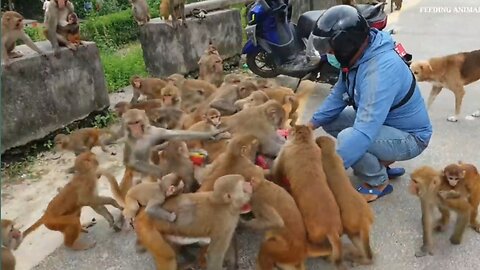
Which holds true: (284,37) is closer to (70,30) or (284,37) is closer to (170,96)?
(70,30)

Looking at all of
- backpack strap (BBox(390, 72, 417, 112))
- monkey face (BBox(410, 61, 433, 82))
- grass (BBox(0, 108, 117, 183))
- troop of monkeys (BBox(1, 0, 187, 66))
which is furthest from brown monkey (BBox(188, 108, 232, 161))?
monkey face (BBox(410, 61, 433, 82))

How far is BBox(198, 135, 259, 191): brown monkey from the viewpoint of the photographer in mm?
3799

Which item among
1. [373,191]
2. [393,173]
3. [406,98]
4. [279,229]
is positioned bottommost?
[393,173]

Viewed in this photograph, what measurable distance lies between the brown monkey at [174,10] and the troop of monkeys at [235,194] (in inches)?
156

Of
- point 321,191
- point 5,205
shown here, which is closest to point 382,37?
point 321,191

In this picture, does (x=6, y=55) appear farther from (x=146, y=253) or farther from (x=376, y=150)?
(x=376, y=150)

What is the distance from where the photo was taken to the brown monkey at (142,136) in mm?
4590

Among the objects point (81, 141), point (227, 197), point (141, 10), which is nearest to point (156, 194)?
point (227, 197)

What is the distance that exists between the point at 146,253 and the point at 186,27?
5.68m

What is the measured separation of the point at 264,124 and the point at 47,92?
3.39 meters

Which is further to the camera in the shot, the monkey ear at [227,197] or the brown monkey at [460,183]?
the brown monkey at [460,183]

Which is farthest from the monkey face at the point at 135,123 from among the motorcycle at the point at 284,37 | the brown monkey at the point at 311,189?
the motorcycle at the point at 284,37

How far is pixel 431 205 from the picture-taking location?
13.8 ft

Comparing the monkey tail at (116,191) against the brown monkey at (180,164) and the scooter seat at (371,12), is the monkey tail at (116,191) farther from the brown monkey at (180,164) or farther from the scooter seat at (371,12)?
the scooter seat at (371,12)
